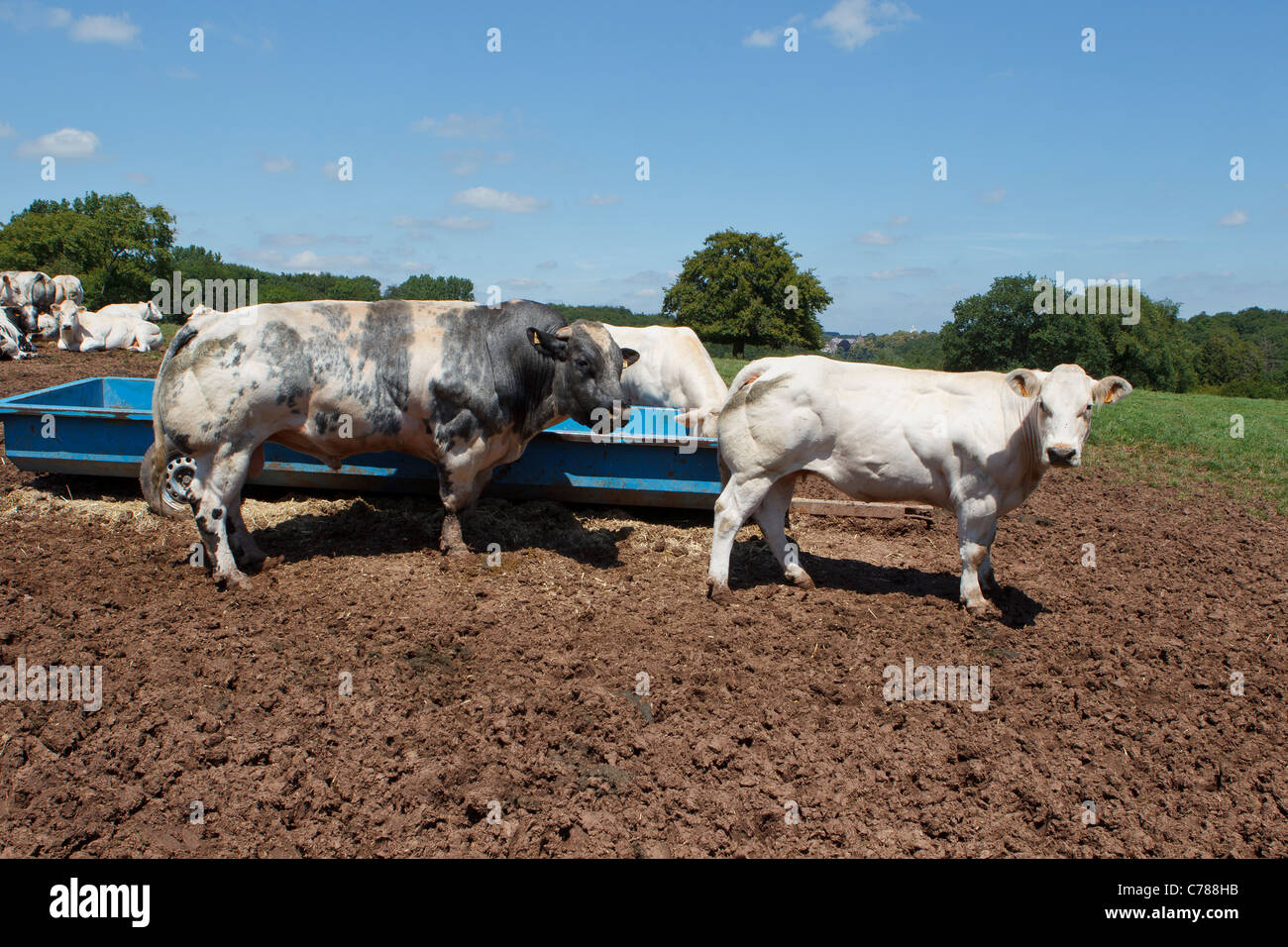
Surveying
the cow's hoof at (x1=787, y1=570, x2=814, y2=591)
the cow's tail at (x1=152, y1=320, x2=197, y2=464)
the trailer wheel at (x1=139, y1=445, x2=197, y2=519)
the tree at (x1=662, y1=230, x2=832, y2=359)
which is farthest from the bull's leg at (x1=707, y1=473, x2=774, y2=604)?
the tree at (x1=662, y1=230, x2=832, y2=359)

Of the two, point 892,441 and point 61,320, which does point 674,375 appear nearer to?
point 892,441

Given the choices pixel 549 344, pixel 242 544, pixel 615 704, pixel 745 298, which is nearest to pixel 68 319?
pixel 242 544

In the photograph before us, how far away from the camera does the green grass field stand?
11.5m

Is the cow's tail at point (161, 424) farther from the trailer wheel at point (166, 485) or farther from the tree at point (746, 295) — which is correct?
the tree at point (746, 295)

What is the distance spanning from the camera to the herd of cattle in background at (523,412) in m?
6.18

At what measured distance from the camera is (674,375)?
9797mm

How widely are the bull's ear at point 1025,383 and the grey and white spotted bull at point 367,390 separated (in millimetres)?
3075

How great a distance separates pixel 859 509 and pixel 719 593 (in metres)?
2.86

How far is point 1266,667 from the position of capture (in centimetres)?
570

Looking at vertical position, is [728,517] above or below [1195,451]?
below

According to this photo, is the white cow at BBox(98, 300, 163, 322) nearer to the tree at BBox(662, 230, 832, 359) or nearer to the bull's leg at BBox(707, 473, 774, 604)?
the bull's leg at BBox(707, 473, 774, 604)

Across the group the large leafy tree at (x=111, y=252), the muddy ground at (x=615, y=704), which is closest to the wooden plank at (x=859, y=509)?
the muddy ground at (x=615, y=704)
